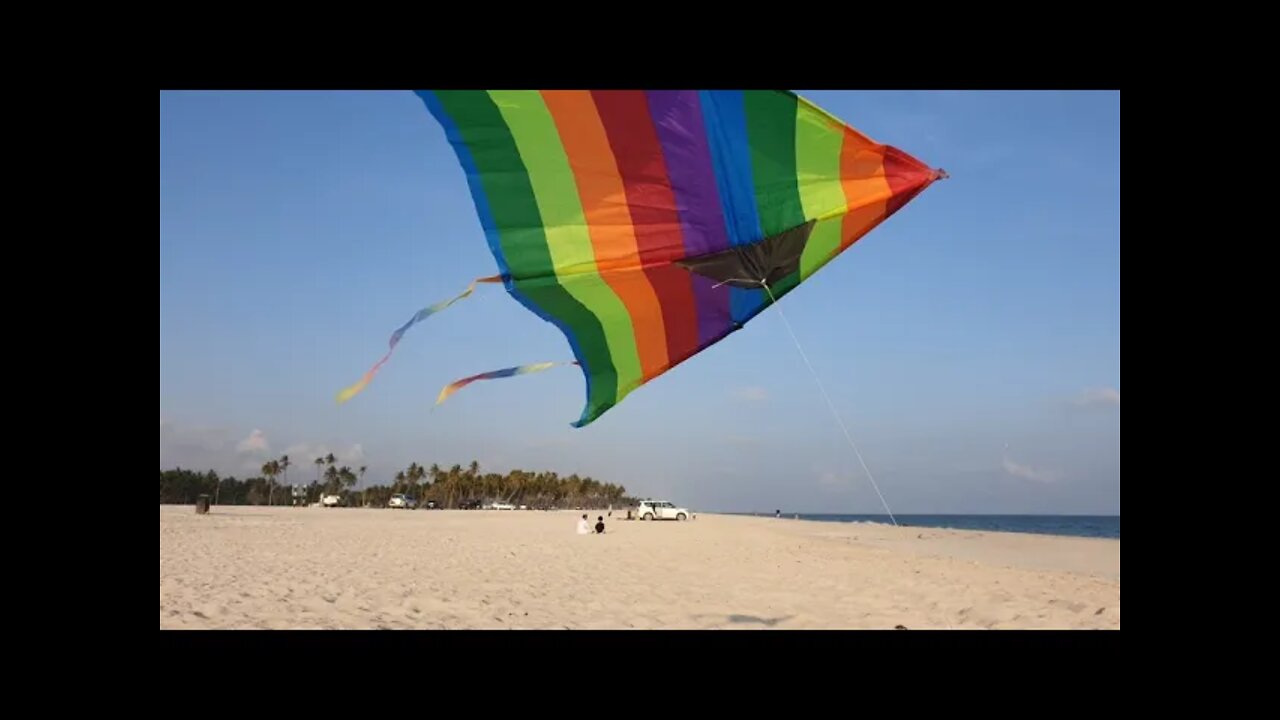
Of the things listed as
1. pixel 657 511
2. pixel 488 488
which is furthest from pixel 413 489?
pixel 657 511

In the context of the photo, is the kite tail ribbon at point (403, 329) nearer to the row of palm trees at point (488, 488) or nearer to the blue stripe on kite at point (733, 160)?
the blue stripe on kite at point (733, 160)

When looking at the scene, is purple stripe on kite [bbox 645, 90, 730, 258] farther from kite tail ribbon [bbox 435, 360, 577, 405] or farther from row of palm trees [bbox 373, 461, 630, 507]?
row of palm trees [bbox 373, 461, 630, 507]

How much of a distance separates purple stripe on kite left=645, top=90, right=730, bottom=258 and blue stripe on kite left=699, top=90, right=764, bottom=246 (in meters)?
0.03

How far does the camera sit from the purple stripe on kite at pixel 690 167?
372cm

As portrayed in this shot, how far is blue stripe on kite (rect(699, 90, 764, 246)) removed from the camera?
3.67 metres

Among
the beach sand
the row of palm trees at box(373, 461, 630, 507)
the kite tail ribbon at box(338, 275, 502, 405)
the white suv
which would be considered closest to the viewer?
the kite tail ribbon at box(338, 275, 502, 405)

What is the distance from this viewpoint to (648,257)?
4.14m

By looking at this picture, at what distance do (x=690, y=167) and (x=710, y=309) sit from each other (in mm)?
779

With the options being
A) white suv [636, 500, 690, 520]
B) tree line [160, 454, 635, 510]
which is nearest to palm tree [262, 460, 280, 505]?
tree line [160, 454, 635, 510]

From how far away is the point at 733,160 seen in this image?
3.84 m

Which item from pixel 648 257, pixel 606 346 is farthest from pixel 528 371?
pixel 648 257

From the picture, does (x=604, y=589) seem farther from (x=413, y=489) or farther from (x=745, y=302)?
(x=413, y=489)
